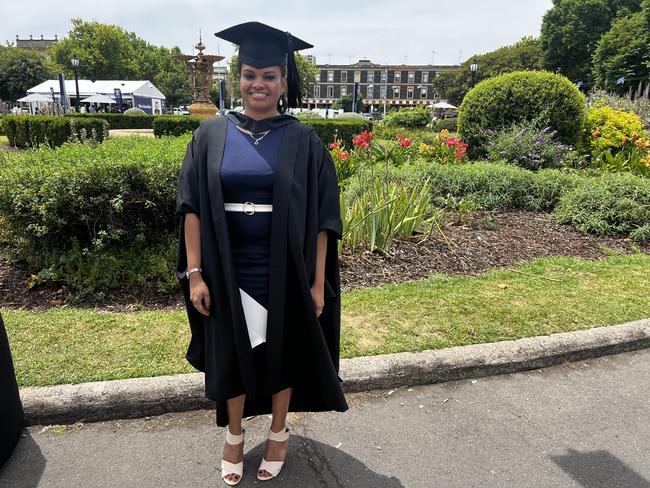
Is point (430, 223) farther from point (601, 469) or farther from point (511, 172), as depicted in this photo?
point (601, 469)

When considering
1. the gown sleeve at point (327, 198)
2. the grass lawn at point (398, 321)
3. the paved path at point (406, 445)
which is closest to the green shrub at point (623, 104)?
the grass lawn at point (398, 321)

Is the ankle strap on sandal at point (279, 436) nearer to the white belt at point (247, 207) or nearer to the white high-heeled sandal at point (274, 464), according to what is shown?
the white high-heeled sandal at point (274, 464)

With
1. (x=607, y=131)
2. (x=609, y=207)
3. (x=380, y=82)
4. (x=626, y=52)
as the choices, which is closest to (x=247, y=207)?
(x=609, y=207)

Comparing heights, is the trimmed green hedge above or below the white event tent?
below

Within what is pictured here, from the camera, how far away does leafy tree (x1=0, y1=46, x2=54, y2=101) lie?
52406mm

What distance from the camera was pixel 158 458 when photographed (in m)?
2.34

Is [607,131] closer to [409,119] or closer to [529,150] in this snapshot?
[529,150]

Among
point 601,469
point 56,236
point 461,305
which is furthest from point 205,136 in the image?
point 56,236

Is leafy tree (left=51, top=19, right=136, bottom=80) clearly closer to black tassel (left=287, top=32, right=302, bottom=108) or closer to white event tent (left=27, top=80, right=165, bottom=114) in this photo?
white event tent (left=27, top=80, right=165, bottom=114)

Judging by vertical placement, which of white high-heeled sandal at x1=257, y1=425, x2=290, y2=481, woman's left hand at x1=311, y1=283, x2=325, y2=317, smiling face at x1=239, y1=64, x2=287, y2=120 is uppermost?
smiling face at x1=239, y1=64, x2=287, y2=120

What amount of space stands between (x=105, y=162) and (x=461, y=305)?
310 centimetres

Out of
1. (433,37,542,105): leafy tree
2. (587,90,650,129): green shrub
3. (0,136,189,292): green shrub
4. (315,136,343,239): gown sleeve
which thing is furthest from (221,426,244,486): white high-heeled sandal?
(433,37,542,105): leafy tree

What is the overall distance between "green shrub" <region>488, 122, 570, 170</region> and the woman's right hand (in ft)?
24.9

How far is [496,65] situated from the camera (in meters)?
55.3
